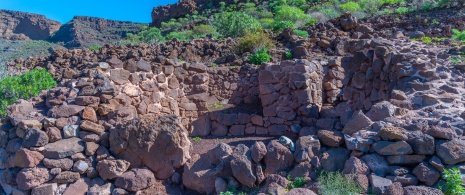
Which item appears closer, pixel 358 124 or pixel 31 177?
pixel 358 124

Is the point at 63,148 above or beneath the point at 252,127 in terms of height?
above

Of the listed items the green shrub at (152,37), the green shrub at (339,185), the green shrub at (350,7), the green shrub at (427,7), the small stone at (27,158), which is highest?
the green shrub at (350,7)

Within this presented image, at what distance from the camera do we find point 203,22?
2875cm

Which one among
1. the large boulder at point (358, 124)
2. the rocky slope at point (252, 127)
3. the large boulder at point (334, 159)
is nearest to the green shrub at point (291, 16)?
the rocky slope at point (252, 127)

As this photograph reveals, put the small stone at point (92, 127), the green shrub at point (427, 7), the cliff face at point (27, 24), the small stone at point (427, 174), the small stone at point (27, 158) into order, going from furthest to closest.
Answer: the cliff face at point (27, 24)
the green shrub at point (427, 7)
the small stone at point (92, 127)
the small stone at point (27, 158)
the small stone at point (427, 174)

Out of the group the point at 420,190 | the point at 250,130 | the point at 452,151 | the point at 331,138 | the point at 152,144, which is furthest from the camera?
the point at 250,130

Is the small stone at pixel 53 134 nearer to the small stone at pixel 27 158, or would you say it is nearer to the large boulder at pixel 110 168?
the small stone at pixel 27 158

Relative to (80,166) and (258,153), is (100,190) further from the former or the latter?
(258,153)

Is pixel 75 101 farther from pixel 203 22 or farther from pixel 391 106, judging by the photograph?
pixel 203 22

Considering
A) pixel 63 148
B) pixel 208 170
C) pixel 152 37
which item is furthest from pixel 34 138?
pixel 152 37

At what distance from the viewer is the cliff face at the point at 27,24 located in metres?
51.1

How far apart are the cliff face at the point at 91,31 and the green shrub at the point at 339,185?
37.9 metres

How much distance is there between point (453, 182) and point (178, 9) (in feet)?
119

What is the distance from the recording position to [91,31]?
4497 cm
